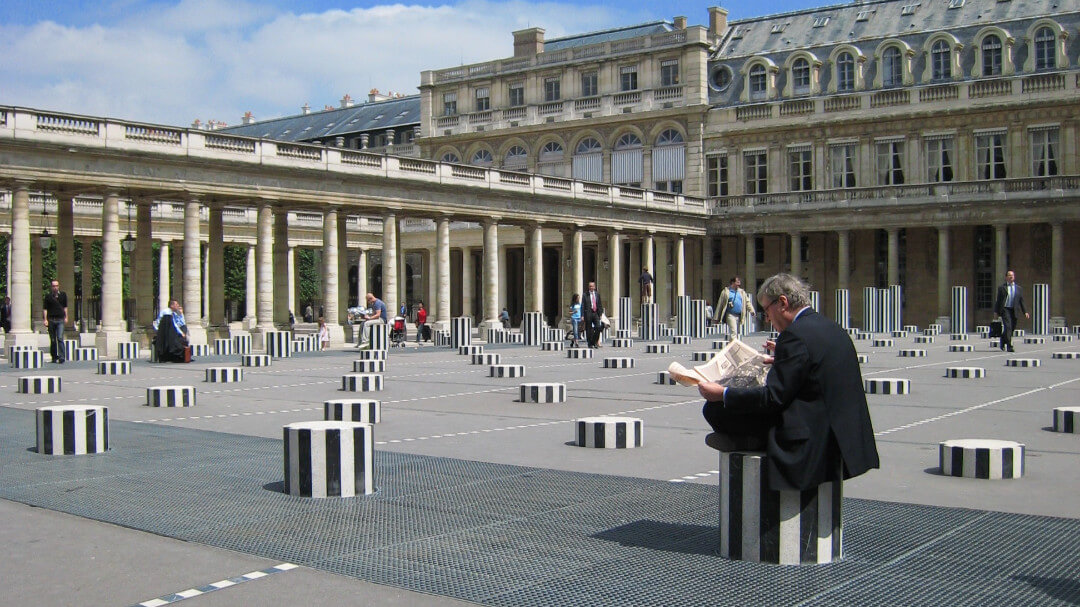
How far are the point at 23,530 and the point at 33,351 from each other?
74.2 feet

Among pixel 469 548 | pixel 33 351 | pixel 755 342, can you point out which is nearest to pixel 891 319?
pixel 755 342

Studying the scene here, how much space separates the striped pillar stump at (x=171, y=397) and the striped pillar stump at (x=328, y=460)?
28.7 feet

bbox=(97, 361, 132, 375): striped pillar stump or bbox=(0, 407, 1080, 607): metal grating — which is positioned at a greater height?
bbox=(97, 361, 132, 375): striped pillar stump

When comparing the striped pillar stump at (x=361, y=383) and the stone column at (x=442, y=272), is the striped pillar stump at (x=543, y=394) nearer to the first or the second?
the striped pillar stump at (x=361, y=383)

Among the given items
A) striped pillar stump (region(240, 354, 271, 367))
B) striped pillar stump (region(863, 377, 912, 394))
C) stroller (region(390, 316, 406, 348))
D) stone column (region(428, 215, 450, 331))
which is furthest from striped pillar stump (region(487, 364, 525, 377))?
stone column (region(428, 215, 450, 331))

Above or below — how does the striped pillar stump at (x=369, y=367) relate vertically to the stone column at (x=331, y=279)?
below

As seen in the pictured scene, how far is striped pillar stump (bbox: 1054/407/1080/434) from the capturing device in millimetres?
14086

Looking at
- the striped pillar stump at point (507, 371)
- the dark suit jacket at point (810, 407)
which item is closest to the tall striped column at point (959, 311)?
the striped pillar stump at point (507, 371)

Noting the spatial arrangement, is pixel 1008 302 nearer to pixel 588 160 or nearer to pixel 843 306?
pixel 843 306

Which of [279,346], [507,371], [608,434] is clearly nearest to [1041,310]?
[279,346]

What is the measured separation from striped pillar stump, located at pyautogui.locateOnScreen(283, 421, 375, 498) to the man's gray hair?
3947 millimetres

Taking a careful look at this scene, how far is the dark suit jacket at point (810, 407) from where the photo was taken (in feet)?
22.0

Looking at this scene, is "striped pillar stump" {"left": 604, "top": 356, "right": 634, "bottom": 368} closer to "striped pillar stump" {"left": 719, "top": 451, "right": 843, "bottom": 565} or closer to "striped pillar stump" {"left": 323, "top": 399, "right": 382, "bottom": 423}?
"striped pillar stump" {"left": 323, "top": 399, "right": 382, "bottom": 423}

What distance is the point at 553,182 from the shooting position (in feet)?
184
